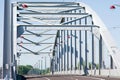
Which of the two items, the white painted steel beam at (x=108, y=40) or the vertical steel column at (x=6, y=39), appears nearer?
the vertical steel column at (x=6, y=39)

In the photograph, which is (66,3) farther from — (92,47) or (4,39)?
(4,39)

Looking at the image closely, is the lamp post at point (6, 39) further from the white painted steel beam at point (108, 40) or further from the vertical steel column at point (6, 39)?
the white painted steel beam at point (108, 40)

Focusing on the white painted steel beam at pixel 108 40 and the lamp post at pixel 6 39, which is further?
the white painted steel beam at pixel 108 40

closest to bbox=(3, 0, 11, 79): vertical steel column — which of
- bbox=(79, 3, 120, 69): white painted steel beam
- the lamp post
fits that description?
the lamp post

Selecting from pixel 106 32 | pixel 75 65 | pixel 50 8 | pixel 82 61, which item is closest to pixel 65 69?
pixel 75 65

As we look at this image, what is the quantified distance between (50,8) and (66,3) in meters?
2.47

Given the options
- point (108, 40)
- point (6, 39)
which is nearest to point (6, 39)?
point (6, 39)

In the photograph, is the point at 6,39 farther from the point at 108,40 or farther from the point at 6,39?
the point at 108,40

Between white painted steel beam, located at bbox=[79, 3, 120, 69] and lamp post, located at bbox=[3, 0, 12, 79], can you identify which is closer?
lamp post, located at bbox=[3, 0, 12, 79]

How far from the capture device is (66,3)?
64.6m

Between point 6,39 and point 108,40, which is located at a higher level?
point 108,40

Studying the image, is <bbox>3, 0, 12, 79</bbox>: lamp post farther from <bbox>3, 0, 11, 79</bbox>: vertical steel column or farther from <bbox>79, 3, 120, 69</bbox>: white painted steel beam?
<bbox>79, 3, 120, 69</bbox>: white painted steel beam

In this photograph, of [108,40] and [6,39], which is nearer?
[6,39]

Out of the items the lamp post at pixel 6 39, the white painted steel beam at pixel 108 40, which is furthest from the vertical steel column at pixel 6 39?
the white painted steel beam at pixel 108 40
